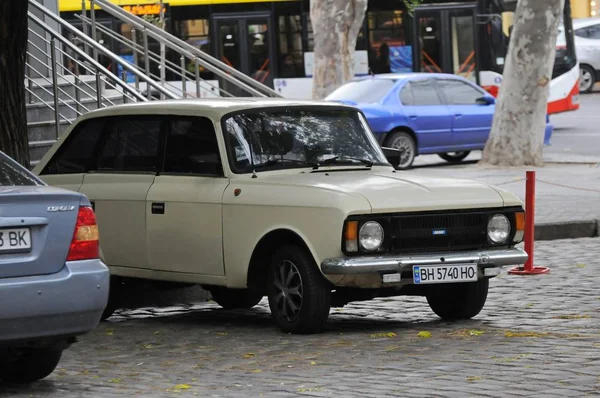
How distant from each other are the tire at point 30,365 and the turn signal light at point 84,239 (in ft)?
1.81

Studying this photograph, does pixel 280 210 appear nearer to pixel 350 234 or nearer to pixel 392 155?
pixel 350 234

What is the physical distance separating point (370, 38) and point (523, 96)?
10635 millimetres

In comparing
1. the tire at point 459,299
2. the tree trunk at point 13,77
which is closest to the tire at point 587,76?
the tree trunk at point 13,77

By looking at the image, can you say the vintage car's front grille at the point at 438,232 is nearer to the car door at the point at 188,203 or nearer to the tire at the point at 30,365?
the car door at the point at 188,203

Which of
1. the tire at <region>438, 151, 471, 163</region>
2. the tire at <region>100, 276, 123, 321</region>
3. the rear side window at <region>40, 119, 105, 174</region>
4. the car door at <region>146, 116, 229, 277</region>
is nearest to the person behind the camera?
the car door at <region>146, 116, 229, 277</region>

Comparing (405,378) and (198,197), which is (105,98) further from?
(405,378)

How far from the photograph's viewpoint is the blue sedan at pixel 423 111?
25.8 metres

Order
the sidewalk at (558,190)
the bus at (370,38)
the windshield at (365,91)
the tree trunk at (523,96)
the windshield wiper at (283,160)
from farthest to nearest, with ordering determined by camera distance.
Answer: the bus at (370,38)
the windshield at (365,91)
the tree trunk at (523,96)
the sidewalk at (558,190)
the windshield wiper at (283,160)

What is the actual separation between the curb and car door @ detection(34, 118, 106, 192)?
20.1ft

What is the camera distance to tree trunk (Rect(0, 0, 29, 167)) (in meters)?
11.9

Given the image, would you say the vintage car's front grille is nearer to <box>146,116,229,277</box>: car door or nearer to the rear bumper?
<box>146,116,229,277</box>: car door

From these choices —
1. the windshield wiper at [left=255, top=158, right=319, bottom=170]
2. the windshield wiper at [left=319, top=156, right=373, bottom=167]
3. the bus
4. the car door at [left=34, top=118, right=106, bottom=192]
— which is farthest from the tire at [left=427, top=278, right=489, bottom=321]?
the bus

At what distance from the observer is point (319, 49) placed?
33.0 metres

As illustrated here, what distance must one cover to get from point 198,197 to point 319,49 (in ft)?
75.6
